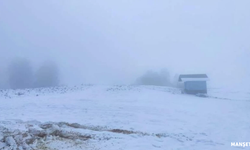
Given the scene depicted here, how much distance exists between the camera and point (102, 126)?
1388cm

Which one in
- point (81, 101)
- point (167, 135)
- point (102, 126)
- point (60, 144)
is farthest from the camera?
point (81, 101)

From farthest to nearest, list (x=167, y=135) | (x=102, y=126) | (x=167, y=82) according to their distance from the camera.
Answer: (x=167, y=82) → (x=102, y=126) → (x=167, y=135)

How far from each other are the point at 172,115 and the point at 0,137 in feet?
35.6

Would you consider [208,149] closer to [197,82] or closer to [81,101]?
[81,101]

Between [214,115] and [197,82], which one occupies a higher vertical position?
[197,82]

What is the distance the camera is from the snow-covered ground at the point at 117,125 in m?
10.7

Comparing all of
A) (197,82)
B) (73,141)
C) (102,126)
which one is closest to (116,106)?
(102,126)

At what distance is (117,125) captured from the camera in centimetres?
1430

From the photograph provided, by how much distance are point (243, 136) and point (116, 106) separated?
9366 mm

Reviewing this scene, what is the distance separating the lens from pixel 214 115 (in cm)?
1803

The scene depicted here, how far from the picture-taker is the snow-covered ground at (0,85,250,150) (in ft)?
35.1

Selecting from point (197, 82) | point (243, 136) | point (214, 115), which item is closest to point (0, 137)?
point (243, 136)

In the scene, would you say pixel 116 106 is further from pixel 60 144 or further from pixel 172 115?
pixel 60 144

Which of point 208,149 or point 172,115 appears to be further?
point 172,115
